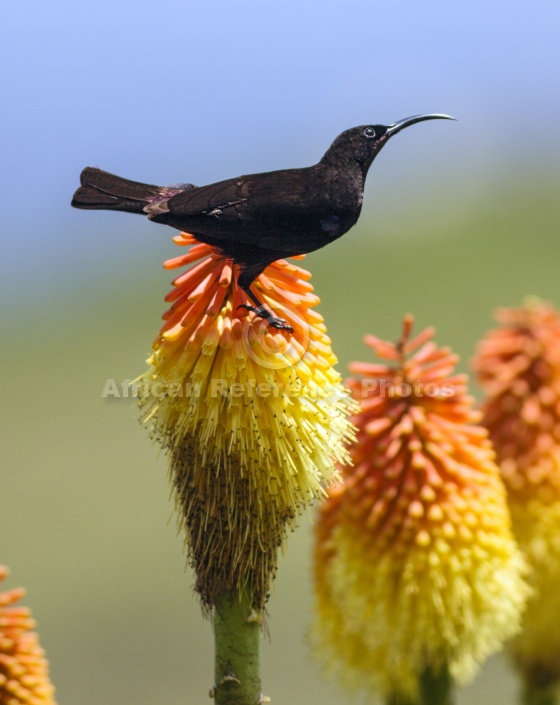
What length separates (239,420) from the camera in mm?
5930

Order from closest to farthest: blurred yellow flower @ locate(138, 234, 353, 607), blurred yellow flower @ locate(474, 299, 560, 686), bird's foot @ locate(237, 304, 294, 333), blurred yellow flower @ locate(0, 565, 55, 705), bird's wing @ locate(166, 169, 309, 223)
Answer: bird's wing @ locate(166, 169, 309, 223)
blurred yellow flower @ locate(138, 234, 353, 607)
bird's foot @ locate(237, 304, 294, 333)
blurred yellow flower @ locate(0, 565, 55, 705)
blurred yellow flower @ locate(474, 299, 560, 686)

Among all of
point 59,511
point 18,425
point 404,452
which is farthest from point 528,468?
point 18,425

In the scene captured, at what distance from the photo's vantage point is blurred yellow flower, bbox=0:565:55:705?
639 centimetres

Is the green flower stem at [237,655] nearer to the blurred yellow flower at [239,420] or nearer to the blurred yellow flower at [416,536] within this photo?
the blurred yellow flower at [239,420]

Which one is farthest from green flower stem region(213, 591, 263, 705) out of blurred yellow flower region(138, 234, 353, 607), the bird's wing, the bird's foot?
the bird's wing

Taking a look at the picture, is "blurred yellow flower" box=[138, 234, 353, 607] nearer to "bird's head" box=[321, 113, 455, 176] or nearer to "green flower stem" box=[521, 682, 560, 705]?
"bird's head" box=[321, 113, 455, 176]

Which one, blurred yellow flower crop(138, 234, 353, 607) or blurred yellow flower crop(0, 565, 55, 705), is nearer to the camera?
blurred yellow flower crop(138, 234, 353, 607)

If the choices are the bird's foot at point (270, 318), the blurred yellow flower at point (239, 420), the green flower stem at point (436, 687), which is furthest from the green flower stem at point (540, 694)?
the bird's foot at point (270, 318)

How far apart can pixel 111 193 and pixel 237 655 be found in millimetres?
2482

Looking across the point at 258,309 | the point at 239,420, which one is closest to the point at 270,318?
the point at 258,309

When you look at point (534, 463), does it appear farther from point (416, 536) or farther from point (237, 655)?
point (237, 655)

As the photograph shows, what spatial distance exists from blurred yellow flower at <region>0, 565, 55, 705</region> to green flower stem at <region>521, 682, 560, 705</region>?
12.9ft

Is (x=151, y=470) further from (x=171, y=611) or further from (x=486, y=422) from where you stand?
(x=486, y=422)

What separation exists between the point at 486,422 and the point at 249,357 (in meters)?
3.68
